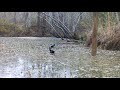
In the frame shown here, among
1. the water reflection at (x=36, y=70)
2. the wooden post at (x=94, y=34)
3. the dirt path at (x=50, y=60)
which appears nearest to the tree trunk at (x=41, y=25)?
the dirt path at (x=50, y=60)

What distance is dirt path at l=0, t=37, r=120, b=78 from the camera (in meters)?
4.05

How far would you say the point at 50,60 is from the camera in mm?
4574

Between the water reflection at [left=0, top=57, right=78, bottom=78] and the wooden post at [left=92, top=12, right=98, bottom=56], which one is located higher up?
the wooden post at [left=92, top=12, right=98, bottom=56]

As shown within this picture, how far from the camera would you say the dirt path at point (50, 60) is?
405cm

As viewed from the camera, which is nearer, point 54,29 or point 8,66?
point 8,66

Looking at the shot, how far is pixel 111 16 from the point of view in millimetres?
5305

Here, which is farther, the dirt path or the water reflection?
the dirt path

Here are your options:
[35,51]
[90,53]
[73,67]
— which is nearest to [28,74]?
[73,67]

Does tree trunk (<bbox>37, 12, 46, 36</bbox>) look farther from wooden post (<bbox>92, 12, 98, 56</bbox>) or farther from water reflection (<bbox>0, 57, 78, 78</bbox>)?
wooden post (<bbox>92, 12, 98, 56</bbox>)

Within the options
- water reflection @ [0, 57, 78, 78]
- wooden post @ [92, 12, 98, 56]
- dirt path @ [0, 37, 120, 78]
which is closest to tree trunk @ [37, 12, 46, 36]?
dirt path @ [0, 37, 120, 78]
